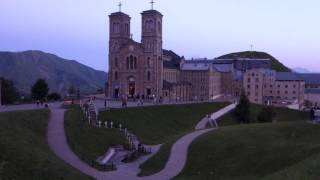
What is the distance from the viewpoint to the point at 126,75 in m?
96.9

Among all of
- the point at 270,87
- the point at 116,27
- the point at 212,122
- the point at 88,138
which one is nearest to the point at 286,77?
the point at 270,87

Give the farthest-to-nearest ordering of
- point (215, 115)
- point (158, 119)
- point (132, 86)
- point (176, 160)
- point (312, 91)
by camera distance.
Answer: point (312, 91) → point (132, 86) → point (215, 115) → point (158, 119) → point (176, 160)

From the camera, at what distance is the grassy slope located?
57.6 m

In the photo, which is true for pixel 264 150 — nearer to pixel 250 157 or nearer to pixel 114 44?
pixel 250 157

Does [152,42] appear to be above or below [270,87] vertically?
above

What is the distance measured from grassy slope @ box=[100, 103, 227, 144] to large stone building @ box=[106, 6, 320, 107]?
47.5ft

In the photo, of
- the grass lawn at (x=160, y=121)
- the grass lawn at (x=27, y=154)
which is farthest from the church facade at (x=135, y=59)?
the grass lawn at (x=27, y=154)

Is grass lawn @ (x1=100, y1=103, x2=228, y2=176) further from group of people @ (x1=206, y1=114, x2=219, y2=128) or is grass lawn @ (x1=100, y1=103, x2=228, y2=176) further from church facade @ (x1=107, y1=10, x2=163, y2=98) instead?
church facade @ (x1=107, y1=10, x2=163, y2=98)

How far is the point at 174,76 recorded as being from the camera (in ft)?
391

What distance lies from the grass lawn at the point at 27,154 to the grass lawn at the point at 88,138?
268 centimetres

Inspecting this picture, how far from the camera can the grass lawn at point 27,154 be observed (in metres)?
27.2

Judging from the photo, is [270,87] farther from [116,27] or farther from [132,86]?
[116,27]

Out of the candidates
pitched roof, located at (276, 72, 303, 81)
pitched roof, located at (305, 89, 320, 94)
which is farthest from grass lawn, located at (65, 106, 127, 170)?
pitched roof, located at (305, 89, 320, 94)

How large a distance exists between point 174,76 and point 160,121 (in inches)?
2092
